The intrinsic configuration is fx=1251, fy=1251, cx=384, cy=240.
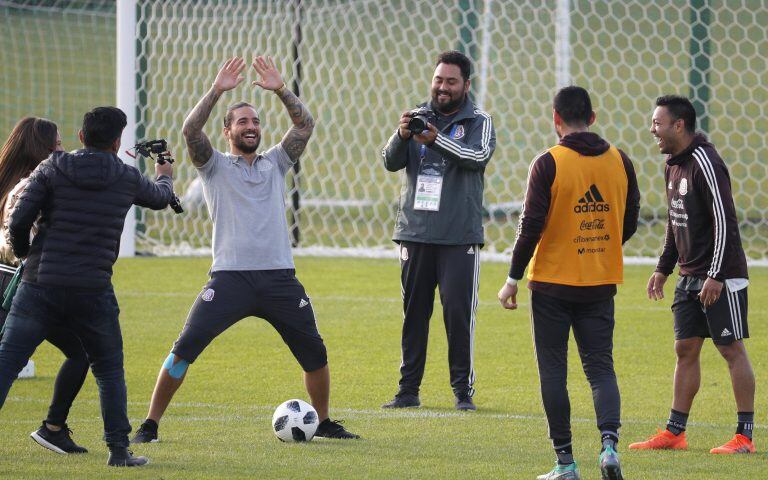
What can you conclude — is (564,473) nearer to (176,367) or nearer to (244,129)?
(176,367)

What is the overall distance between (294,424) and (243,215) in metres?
1.10

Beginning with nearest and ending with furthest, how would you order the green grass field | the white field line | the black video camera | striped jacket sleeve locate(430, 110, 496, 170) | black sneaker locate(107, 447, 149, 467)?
black sneaker locate(107, 447, 149, 467)
the green grass field
the black video camera
the white field line
striped jacket sleeve locate(430, 110, 496, 170)

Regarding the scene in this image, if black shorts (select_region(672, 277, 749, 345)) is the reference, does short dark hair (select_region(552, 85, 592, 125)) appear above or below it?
above

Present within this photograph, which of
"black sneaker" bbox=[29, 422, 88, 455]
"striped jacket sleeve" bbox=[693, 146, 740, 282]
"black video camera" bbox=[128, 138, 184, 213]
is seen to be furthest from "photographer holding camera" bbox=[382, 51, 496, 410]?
"black sneaker" bbox=[29, 422, 88, 455]

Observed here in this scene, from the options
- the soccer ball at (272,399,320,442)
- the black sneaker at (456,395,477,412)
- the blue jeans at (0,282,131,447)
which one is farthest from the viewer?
the black sneaker at (456,395,477,412)

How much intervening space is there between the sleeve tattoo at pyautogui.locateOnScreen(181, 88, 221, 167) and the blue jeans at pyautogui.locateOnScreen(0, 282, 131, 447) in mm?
977

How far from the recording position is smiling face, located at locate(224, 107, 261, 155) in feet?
21.2

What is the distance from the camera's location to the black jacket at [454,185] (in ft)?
24.7

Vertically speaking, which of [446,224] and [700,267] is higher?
[446,224]

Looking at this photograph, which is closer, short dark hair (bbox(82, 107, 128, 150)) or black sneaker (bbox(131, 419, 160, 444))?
short dark hair (bbox(82, 107, 128, 150))

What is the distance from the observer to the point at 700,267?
20.3 feet

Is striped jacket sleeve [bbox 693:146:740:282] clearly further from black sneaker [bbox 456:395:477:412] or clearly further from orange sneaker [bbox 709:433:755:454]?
black sneaker [bbox 456:395:477:412]

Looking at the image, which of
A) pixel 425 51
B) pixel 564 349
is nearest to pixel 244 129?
pixel 564 349

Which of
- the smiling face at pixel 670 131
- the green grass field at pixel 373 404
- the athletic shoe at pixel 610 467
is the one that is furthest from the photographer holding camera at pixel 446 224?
the athletic shoe at pixel 610 467
